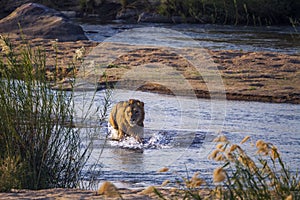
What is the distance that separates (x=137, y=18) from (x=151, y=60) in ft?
37.1

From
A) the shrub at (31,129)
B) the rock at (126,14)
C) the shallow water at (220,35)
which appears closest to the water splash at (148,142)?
the shrub at (31,129)

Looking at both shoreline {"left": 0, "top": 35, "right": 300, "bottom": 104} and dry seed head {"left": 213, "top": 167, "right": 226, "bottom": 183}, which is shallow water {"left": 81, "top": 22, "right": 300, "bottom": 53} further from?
dry seed head {"left": 213, "top": 167, "right": 226, "bottom": 183}

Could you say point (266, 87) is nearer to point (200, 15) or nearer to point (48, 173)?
point (48, 173)

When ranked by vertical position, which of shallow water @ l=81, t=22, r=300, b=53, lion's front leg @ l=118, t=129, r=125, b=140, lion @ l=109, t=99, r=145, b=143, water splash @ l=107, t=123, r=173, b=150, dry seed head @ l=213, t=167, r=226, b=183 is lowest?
shallow water @ l=81, t=22, r=300, b=53

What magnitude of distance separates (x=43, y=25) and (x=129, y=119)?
1022 centimetres

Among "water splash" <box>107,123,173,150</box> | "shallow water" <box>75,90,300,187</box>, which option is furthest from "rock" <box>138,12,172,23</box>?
"water splash" <box>107,123,173,150</box>

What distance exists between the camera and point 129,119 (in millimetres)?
9188

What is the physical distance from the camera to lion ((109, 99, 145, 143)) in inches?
361

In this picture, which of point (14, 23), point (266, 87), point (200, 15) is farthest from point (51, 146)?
point (200, 15)

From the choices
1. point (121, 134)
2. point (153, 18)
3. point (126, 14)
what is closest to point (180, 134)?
point (121, 134)

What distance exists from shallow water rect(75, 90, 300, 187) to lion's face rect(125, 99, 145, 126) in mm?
266

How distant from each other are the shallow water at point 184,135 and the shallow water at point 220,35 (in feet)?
20.2

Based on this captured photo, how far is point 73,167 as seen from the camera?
6633 millimetres

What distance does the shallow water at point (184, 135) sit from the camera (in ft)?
25.4
